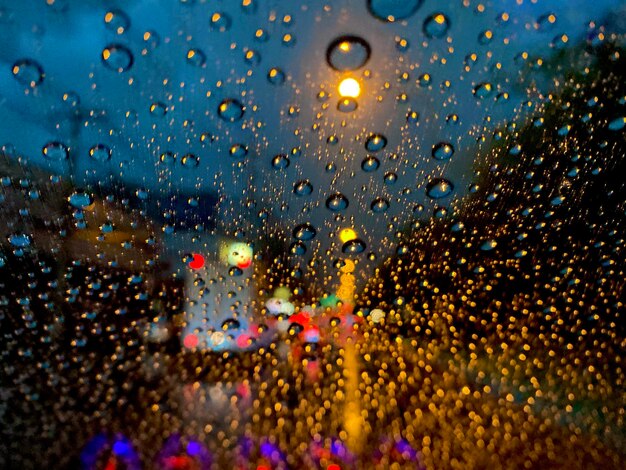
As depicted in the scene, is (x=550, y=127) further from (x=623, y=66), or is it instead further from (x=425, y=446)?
(x=425, y=446)

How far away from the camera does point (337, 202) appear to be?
3.59ft

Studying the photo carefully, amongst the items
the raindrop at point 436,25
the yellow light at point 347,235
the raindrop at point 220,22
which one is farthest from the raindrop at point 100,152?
the raindrop at point 436,25

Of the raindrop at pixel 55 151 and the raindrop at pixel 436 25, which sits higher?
the raindrop at pixel 55 151

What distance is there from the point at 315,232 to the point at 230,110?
17.5 inches

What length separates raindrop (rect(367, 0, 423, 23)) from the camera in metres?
0.77

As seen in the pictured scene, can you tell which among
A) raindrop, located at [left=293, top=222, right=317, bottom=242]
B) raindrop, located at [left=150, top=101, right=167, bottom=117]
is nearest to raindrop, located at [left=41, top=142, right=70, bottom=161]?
raindrop, located at [left=150, top=101, right=167, bottom=117]

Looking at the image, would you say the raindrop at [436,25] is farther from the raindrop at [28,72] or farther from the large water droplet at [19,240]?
the large water droplet at [19,240]

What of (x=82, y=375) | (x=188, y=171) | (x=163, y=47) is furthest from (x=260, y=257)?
(x=82, y=375)

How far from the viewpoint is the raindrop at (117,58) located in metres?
0.77

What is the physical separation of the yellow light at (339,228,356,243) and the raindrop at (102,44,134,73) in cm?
69

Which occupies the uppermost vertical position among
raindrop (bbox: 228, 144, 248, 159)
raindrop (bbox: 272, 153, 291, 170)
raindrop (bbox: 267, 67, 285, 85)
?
raindrop (bbox: 267, 67, 285, 85)

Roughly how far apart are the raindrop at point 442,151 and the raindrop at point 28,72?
2.90ft

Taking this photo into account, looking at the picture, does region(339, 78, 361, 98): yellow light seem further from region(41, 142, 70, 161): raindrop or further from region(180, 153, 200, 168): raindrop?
region(41, 142, 70, 161): raindrop

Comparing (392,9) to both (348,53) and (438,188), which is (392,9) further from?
(438,188)
